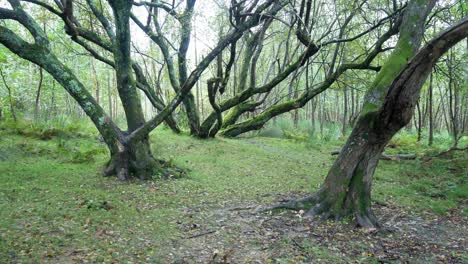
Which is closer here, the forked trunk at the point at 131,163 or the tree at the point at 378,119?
the tree at the point at 378,119

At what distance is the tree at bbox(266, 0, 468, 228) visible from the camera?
14.4 ft

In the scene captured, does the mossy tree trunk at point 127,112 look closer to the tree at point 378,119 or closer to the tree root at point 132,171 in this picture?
the tree root at point 132,171

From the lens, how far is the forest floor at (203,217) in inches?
157

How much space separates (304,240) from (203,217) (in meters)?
1.45

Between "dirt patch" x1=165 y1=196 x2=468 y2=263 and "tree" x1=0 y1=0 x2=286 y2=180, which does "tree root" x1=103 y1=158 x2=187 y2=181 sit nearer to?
"tree" x1=0 y1=0 x2=286 y2=180

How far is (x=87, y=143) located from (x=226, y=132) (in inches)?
183

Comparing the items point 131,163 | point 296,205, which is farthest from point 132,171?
point 296,205

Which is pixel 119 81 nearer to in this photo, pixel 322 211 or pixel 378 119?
pixel 322 211

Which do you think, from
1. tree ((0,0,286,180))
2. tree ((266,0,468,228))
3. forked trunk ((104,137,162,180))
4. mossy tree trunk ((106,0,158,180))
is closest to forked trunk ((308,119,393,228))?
tree ((266,0,468,228))

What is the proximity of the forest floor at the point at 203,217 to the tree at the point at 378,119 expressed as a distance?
31cm

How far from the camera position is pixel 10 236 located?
3.82m

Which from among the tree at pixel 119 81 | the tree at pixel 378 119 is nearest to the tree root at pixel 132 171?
the tree at pixel 119 81

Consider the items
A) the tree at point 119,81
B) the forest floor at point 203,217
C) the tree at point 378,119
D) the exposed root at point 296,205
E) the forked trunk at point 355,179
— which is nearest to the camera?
the forest floor at point 203,217

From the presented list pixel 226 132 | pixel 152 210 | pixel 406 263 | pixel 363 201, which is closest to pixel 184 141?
pixel 226 132
